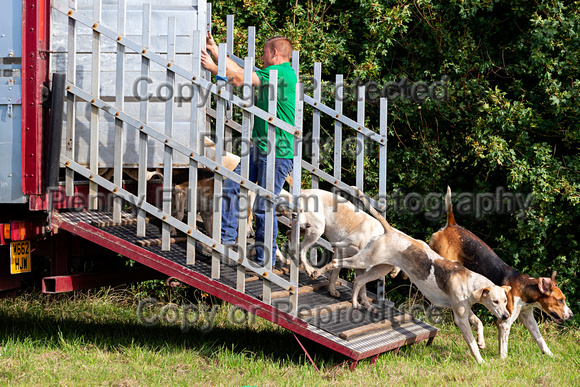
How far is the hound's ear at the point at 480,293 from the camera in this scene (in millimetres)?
5486

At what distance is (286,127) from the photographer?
4.92 metres

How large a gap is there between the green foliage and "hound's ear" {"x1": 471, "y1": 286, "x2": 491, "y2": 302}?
6.54 feet

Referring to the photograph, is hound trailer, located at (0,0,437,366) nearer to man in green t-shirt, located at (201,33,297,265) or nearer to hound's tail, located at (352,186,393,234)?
man in green t-shirt, located at (201,33,297,265)

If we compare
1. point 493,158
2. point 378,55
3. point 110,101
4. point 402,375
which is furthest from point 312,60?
point 402,375

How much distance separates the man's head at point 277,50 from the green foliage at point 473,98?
7.27 feet

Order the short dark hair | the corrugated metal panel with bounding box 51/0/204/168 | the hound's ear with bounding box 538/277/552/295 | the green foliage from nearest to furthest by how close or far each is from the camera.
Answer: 1. the corrugated metal panel with bounding box 51/0/204/168
2. the short dark hair
3. the hound's ear with bounding box 538/277/552/295
4. the green foliage

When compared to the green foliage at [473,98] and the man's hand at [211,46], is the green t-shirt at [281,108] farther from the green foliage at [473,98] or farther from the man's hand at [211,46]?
the green foliage at [473,98]

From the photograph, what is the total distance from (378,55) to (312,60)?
876 millimetres

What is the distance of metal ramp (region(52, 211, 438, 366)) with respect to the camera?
16.4 feet

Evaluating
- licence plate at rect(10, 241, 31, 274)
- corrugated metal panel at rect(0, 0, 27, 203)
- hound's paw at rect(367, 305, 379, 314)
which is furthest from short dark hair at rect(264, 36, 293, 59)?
licence plate at rect(10, 241, 31, 274)

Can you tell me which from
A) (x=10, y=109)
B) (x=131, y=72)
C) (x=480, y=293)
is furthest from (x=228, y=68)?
(x=480, y=293)

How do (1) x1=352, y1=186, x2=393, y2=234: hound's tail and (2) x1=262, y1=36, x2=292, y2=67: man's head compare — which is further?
(1) x1=352, y1=186, x2=393, y2=234: hound's tail

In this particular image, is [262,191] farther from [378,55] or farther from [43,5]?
[378,55]

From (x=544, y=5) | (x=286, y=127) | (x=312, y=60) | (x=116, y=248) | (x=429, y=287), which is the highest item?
(x=544, y=5)
